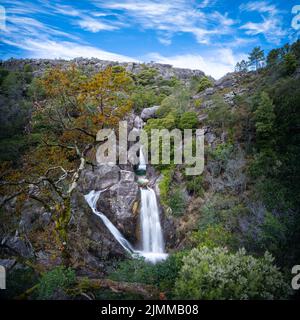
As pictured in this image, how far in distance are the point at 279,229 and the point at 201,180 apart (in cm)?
1171

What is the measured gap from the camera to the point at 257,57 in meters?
41.0

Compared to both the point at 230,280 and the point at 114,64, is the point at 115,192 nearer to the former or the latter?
the point at 230,280

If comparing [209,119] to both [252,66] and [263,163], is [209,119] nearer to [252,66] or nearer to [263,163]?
[263,163]

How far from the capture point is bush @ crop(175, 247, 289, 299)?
22.7ft

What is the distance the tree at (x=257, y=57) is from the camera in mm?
40438

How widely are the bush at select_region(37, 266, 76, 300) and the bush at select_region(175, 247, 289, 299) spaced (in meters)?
3.11

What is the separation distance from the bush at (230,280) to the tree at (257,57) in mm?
40036

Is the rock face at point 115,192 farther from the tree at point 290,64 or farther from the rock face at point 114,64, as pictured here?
the rock face at point 114,64

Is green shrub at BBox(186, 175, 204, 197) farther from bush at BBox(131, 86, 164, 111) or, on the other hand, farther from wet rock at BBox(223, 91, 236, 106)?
bush at BBox(131, 86, 164, 111)

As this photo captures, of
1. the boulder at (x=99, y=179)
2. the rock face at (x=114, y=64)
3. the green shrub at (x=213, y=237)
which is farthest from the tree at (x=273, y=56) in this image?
the green shrub at (x=213, y=237)

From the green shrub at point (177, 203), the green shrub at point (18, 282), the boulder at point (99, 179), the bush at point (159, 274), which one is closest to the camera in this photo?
the green shrub at point (18, 282)

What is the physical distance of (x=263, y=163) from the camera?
61.2 ft

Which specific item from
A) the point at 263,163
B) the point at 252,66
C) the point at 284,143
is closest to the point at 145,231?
the point at 263,163

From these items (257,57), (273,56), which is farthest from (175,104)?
(257,57)
